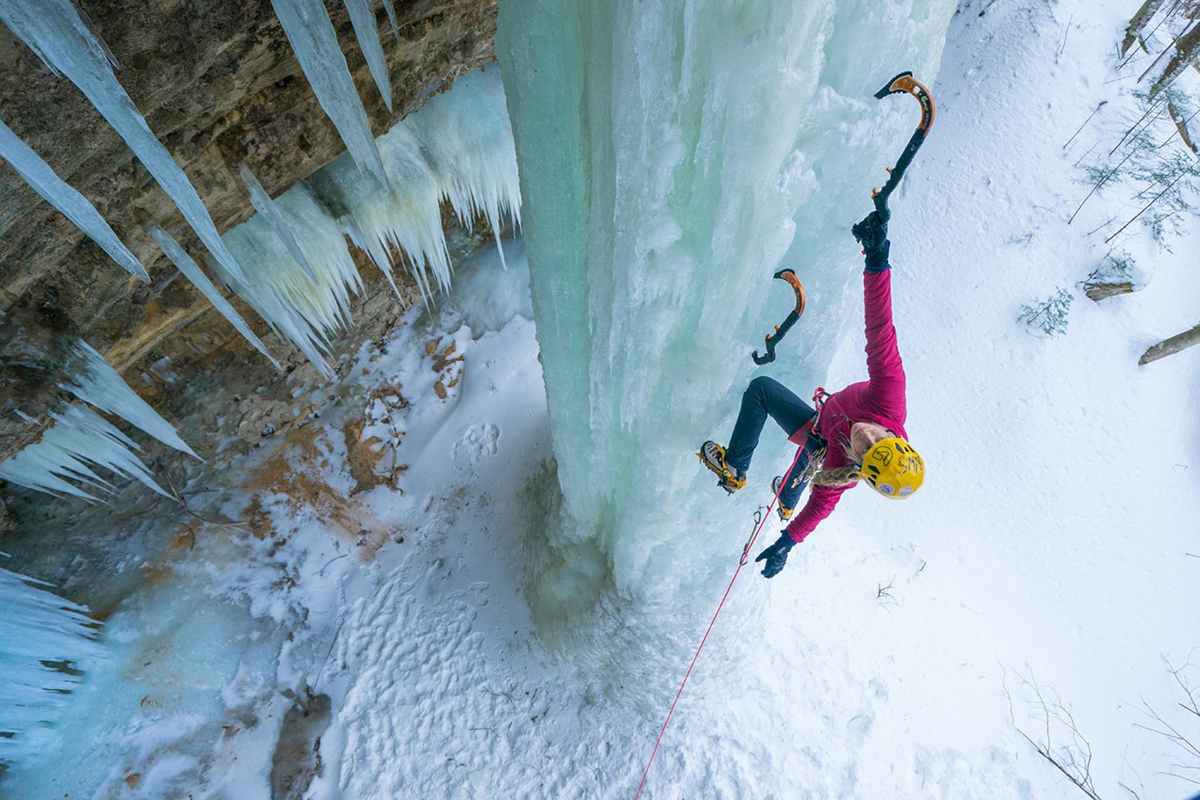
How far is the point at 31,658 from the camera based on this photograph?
3359 mm

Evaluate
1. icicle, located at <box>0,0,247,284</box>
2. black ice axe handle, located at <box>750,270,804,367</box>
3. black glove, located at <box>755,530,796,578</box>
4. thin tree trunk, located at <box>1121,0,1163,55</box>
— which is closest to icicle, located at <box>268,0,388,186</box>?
icicle, located at <box>0,0,247,284</box>

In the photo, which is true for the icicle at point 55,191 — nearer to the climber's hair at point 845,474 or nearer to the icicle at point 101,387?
the icicle at point 101,387

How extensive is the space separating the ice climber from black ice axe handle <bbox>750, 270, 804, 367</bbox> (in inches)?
6.2

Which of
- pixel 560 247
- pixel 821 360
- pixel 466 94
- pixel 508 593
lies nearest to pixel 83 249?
pixel 560 247

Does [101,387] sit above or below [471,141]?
below

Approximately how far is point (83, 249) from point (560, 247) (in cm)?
200

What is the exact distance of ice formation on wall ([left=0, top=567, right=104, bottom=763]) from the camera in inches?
129

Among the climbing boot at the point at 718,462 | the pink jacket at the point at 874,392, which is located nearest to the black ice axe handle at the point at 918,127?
the pink jacket at the point at 874,392

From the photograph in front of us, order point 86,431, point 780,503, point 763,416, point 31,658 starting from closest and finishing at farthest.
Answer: point 763,416 → point 780,503 → point 86,431 → point 31,658

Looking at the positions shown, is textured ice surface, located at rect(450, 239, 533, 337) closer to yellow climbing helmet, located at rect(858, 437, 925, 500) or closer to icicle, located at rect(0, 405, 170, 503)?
icicle, located at rect(0, 405, 170, 503)

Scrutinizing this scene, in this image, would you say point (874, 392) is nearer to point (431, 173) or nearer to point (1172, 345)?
point (431, 173)

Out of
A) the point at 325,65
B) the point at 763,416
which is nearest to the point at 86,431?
the point at 325,65

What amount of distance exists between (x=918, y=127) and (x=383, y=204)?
355 cm

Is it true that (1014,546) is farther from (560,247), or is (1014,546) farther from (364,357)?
(364,357)
